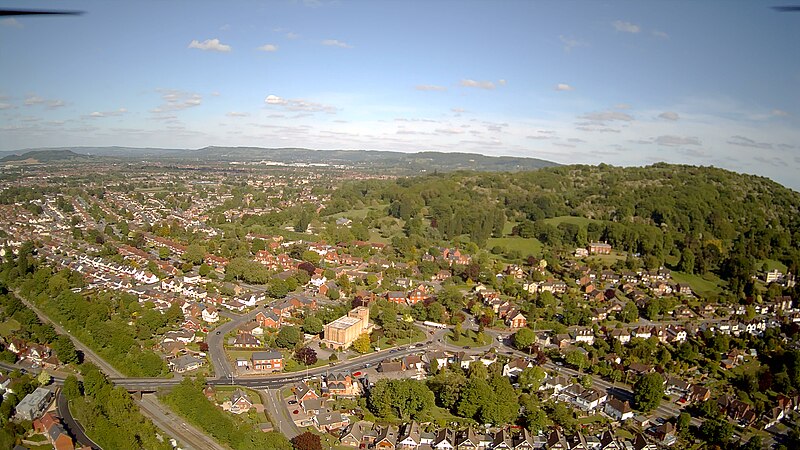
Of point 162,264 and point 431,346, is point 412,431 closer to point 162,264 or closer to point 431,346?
point 431,346

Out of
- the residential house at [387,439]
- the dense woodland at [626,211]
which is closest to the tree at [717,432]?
the residential house at [387,439]

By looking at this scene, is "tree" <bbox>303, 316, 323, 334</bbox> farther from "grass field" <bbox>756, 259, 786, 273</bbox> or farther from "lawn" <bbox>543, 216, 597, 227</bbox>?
"grass field" <bbox>756, 259, 786, 273</bbox>

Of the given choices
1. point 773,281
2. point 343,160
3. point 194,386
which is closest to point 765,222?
point 773,281

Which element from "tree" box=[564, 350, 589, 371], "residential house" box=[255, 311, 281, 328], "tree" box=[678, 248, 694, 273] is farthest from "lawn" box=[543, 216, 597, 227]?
"residential house" box=[255, 311, 281, 328]

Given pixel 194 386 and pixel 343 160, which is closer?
pixel 194 386

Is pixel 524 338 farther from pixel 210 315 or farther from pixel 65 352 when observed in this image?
pixel 65 352
